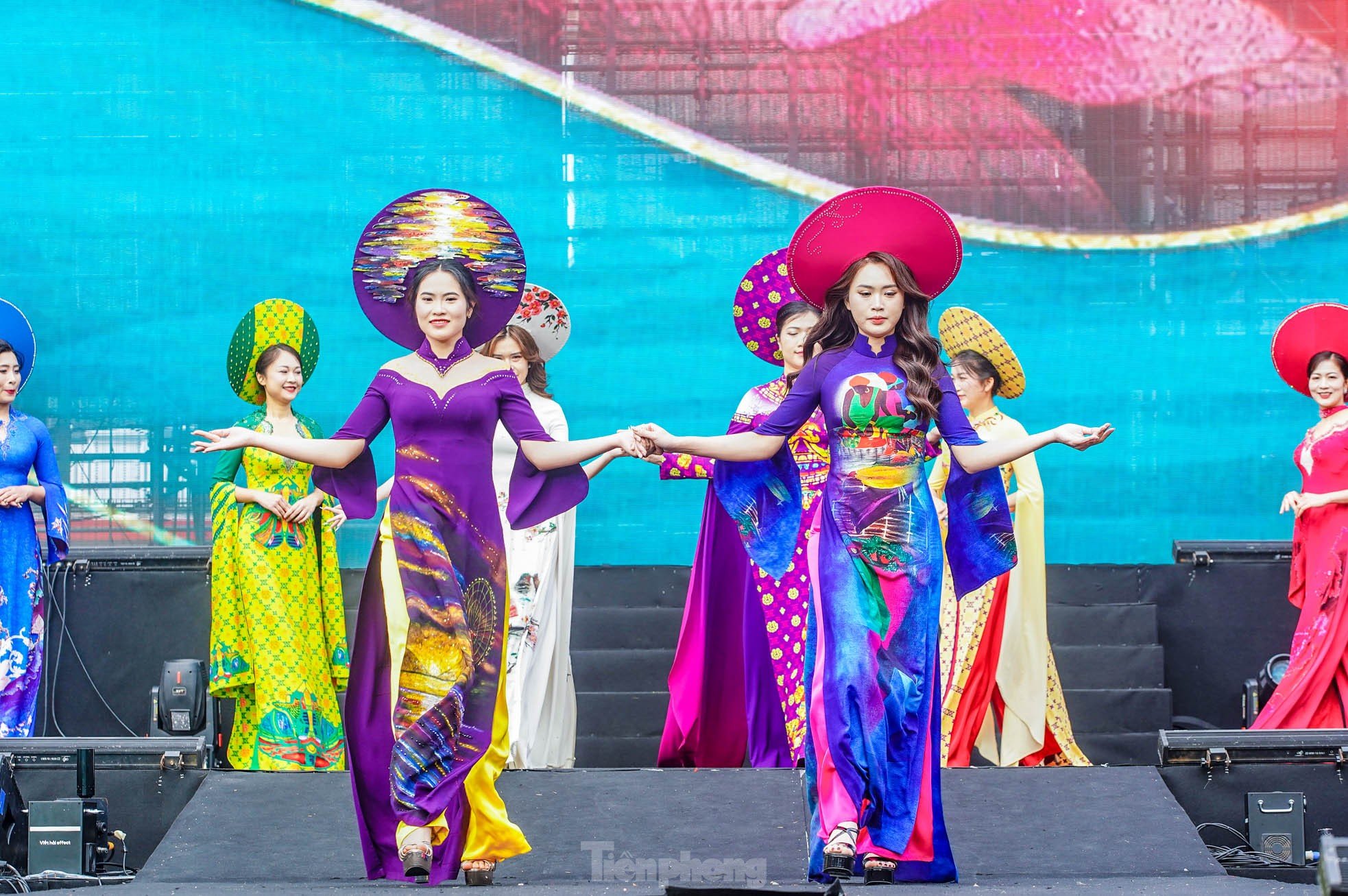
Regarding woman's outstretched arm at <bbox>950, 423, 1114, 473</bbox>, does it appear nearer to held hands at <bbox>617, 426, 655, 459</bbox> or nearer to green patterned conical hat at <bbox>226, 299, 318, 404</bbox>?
held hands at <bbox>617, 426, 655, 459</bbox>

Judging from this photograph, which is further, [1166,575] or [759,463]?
[1166,575]

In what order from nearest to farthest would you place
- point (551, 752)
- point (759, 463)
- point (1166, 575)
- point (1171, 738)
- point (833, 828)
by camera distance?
point (833, 828)
point (759, 463)
point (1171, 738)
point (551, 752)
point (1166, 575)

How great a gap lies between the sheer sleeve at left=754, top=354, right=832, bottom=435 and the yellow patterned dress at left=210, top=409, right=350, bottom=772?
2558 mm

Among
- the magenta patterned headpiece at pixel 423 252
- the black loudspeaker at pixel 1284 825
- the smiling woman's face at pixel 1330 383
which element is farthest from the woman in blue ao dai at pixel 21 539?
the smiling woman's face at pixel 1330 383

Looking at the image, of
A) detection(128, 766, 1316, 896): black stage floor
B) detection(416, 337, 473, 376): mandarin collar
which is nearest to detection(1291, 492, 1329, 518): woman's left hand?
detection(128, 766, 1316, 896): black stage floor

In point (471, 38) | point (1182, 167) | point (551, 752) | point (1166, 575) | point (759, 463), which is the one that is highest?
point (471, 38)

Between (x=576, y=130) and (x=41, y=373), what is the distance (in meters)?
2.68

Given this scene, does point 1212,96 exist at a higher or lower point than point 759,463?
higher

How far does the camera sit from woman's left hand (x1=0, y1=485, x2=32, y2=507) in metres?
6.89

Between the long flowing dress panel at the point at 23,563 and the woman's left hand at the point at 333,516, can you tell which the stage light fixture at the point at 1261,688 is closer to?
the woman's left hand at the point at 333,516

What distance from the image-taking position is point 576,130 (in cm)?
822

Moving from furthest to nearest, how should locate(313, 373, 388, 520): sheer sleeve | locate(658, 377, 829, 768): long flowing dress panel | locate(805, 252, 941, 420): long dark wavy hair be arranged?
locate(658, 377, 829, 768): long flowing dress panel
locate(313, 373, 388, 520): sheer sleeve
locate(805, 252, 941, 420): long dark wavy hair

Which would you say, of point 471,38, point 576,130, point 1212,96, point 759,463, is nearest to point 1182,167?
point 1212,96

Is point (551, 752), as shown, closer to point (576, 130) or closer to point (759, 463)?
point (759, 463)
